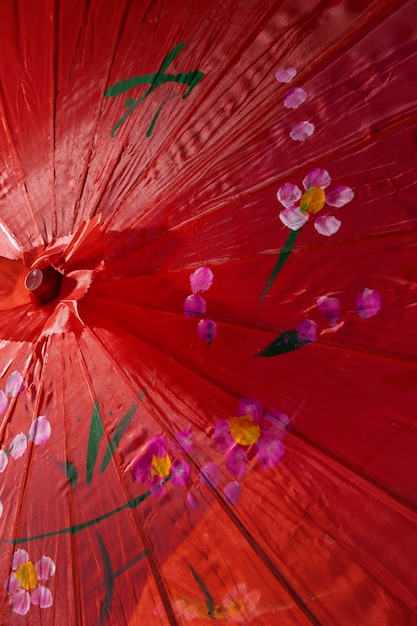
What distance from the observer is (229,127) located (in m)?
1.02

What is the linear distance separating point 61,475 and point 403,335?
59 cm

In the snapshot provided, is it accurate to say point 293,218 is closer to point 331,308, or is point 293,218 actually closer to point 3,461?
point 331,308

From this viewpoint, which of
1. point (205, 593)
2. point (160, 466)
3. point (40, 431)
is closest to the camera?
point (205, 593)

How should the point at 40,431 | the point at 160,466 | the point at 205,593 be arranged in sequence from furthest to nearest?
the point at 40,431
the point at 160,466
the point at 205,593

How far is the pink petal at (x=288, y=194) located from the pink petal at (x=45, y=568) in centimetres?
68

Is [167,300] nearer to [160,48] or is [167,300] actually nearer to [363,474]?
[363,474]

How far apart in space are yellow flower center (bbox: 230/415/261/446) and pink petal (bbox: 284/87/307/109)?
1.70ft

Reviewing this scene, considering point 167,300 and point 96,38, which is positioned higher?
point 96,38

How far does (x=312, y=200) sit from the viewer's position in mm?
893

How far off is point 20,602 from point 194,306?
556mm

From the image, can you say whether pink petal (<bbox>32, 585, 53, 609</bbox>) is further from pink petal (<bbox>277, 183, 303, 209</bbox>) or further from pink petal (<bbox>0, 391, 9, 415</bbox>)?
pink petal (<bbox>277, 183, 303, 209</bbox>)

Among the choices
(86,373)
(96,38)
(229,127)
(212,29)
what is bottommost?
(86,373)

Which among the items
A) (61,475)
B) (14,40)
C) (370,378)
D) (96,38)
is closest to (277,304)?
(370,378)

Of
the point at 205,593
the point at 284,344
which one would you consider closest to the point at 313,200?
the point at 284,344
